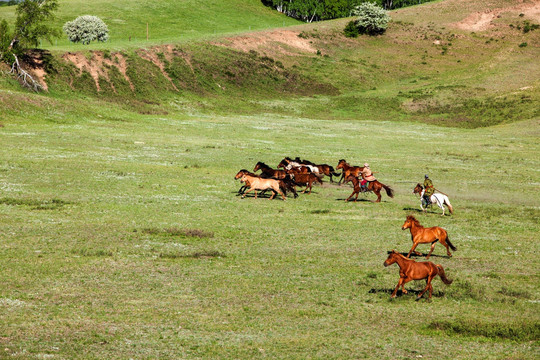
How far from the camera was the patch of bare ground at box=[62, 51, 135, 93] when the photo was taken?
8794 centimetres

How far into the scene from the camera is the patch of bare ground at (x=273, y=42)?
12156cm

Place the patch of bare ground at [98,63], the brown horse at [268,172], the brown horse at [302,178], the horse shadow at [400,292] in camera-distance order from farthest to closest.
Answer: the patch of bare ground at [98,63], the brown horse at [302,178], the brown horse at [268,172], the horse shadow at [400,292]

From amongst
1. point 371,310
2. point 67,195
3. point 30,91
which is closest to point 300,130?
point 30,91

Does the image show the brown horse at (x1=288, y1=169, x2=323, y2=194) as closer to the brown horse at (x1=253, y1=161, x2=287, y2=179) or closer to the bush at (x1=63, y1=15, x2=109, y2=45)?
the brown horse at (x1=253, y1=161, x2=287, y2=179)

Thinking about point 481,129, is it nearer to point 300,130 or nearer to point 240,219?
point 300,130

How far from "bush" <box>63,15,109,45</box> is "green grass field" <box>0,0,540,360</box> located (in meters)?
43.3

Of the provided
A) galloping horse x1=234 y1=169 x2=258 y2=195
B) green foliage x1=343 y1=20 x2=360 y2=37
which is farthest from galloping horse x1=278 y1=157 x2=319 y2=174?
green foliage x1=343 y1=20 x2=360 y2=37

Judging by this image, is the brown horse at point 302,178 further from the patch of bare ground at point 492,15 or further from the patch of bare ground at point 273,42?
the patch of bare ground at point 492,15

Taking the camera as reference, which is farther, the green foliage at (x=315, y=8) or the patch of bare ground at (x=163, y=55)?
the green foliage at (x=315, y=8)

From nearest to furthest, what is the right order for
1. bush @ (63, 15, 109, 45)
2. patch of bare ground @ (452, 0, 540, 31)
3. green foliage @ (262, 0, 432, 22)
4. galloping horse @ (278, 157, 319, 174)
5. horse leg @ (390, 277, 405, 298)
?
horse leg @ (390, 277, 405, 298) → galloping horse @ (278, 157, 319, 174) → bush @ (63, 15, 109, 45) → patch of bare ground @ (452, 0, 540, 31) → green foliage @ (262, 0, 432, 22)

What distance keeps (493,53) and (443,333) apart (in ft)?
426

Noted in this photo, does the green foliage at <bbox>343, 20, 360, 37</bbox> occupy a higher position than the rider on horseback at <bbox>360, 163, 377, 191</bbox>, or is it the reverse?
the green foliage at <bbox>343, 20, 360, 37</bbox>

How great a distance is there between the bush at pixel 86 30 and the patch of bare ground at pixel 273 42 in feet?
81.7

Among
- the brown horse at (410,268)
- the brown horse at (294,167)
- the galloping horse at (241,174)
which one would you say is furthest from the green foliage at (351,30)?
the brown horse at (410,268)
